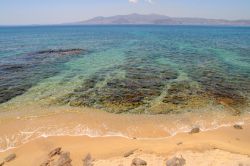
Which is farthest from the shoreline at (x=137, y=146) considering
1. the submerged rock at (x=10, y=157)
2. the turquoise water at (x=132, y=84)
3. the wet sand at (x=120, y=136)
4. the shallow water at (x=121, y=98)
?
the turquoise water at (x=132, y=84)

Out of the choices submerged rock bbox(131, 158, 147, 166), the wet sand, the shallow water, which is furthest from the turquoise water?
submerged rock bbox(131, 158, 147, 166)

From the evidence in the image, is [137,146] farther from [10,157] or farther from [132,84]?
[132,84]

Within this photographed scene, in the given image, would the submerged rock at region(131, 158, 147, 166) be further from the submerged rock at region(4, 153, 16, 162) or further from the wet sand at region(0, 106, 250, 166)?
the submerged rock at region(4, 153, 16, 162)

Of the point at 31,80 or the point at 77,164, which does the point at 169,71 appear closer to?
the point at 31,80

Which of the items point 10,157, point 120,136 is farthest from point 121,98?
point 10,157

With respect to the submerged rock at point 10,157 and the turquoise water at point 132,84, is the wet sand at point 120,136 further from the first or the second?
the turquoise water at point 132,84

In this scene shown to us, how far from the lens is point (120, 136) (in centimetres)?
1567

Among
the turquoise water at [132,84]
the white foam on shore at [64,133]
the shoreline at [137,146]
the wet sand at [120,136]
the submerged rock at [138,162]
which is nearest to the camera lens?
the submerged rock at [138,162]

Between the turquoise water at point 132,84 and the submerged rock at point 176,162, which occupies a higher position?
the submerged rock at point 176,162

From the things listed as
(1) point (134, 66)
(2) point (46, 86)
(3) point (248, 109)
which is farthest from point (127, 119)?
(1) point (134, 66)

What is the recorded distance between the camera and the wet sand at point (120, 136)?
12773mm

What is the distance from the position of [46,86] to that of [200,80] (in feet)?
55.6

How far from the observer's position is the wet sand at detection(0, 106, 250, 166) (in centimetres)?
1277

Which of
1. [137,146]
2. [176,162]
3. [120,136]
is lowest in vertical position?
[120,136]
